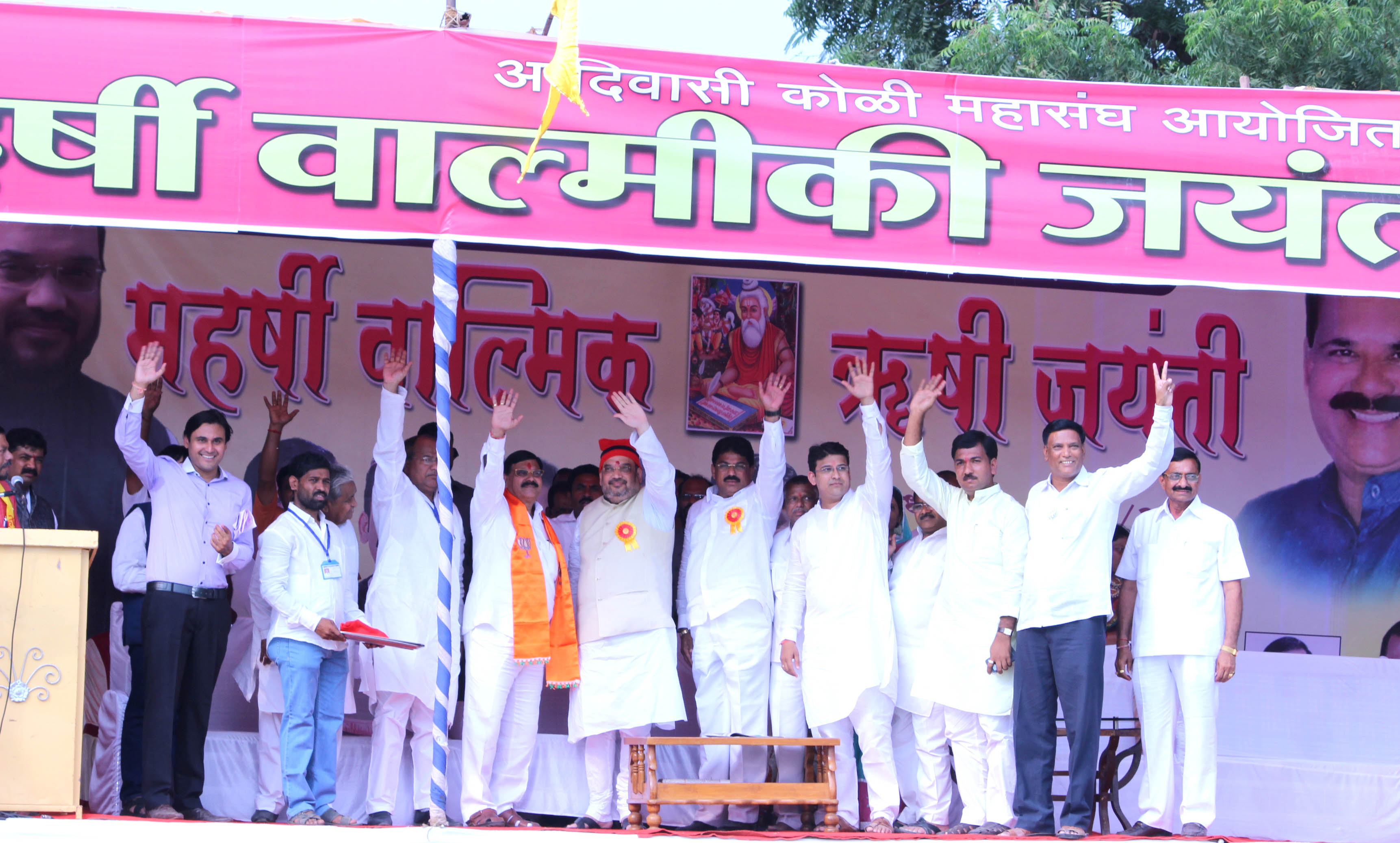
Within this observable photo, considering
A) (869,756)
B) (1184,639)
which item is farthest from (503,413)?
(1184,639)

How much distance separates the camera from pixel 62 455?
279 inches

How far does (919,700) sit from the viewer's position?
236 inches

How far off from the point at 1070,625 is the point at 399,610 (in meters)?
2.70

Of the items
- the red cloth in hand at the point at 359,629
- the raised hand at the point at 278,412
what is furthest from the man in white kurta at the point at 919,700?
the raised hand at the point at 278,412

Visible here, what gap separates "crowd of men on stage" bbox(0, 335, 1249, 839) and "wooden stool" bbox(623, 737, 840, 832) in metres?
0.23

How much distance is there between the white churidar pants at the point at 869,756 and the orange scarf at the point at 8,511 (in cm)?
320

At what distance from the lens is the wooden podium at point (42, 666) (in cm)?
499

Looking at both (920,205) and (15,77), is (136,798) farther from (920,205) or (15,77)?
(920,205)

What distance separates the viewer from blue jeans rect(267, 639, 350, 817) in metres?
5.60

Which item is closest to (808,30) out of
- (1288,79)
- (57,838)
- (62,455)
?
(1288,79)

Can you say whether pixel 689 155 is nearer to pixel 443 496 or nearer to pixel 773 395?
pixel 773 395

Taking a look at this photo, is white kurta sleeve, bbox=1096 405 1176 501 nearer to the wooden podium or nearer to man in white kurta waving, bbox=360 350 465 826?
man in white kurta waving, bbox=360 350 465 826

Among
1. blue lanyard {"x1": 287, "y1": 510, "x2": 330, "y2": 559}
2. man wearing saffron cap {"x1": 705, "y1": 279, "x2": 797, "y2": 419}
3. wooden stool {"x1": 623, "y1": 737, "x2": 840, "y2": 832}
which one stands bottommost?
wooden stool {"x1": 623, "y1": 737, "x2": 840, "y2": 832}

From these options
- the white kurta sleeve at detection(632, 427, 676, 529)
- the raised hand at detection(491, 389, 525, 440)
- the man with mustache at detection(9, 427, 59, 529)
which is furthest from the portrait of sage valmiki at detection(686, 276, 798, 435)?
the man with mustache at detection(9, 427, 59, 529)
